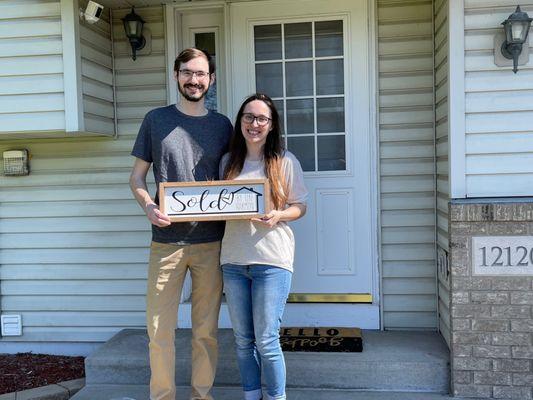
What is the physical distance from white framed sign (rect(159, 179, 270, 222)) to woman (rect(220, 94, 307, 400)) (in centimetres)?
7

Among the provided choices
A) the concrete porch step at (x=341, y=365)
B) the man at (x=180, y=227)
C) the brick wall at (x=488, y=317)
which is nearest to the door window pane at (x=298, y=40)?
the man at (x=180, y=227)

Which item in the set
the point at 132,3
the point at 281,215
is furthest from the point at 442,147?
the point at 132,3

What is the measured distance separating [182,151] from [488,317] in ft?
5.88

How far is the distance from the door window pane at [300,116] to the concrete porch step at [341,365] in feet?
4.48

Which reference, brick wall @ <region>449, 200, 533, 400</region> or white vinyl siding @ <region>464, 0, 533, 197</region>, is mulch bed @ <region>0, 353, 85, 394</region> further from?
white vinyl siding @ <region>464, 0, 533, 197</region>

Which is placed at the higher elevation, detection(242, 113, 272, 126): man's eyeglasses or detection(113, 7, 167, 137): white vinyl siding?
detection(113, 7, 167, 137): white vinyl siding

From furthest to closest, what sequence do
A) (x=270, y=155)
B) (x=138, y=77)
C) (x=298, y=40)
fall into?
(x=138, y=77)
(x=298, y=40)
(x=270, y=155)

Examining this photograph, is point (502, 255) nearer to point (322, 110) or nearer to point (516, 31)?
point (516, 31)

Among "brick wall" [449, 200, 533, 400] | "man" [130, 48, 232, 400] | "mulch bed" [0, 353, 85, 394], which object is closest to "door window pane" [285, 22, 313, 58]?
"man" [130, 48, 232, 400]

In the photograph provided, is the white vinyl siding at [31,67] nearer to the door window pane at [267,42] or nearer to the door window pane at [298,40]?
the door window pane at [267,42]

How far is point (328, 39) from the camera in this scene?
3.56 meters

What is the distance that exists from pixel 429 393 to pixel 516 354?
19.8 inches

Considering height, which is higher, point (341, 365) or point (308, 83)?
point (308, 83)

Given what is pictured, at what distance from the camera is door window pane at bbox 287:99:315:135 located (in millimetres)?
3598
